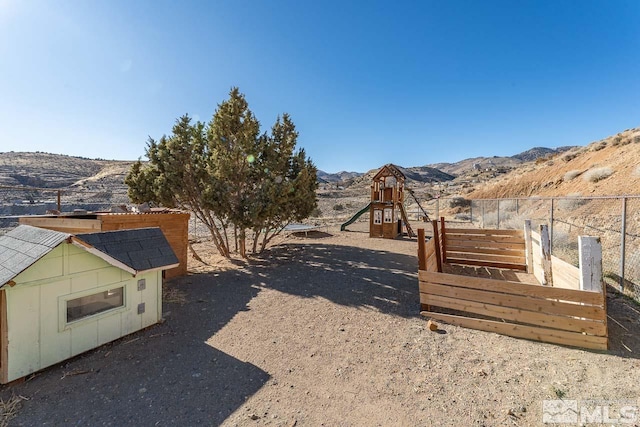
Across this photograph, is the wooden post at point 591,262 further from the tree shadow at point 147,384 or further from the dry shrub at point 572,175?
the dry shrub at point 572,175

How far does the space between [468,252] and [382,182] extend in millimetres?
8270

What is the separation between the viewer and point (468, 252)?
983cm

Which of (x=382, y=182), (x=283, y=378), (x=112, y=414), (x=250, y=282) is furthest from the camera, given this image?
(x=382, y=182)


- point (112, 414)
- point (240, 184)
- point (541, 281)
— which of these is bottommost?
point (112, 414)

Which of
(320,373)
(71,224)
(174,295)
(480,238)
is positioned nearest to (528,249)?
(480,238)

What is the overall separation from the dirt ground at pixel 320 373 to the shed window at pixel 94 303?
66cm

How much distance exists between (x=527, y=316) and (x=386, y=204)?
12.1 m

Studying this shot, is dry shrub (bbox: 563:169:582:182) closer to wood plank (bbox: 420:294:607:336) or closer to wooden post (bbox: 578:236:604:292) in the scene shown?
wooden post (bbox: 578:236:604:292)

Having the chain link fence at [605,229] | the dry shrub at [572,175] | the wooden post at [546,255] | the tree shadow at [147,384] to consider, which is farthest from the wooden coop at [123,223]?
the dry shrub at [572,175]

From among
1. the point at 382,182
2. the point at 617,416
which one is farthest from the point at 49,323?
the point at 382,182

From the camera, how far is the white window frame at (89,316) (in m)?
4.39

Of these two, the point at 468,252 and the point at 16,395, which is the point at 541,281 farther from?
the point at 16,395

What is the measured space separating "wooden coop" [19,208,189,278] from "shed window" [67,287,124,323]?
303cm

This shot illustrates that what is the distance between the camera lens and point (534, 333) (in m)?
4.70
